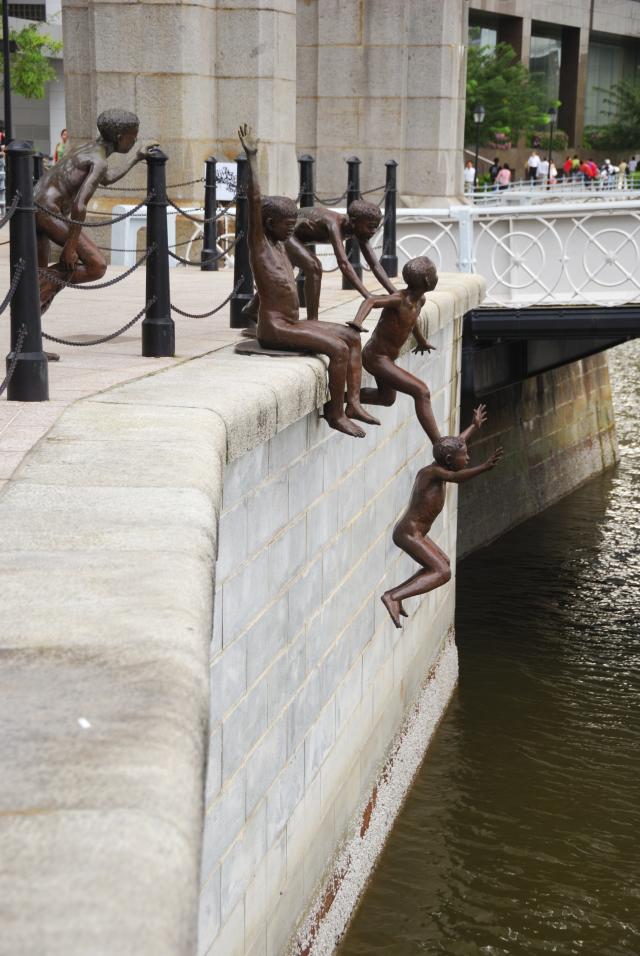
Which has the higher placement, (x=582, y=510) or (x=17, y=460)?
(x=17, y=460)

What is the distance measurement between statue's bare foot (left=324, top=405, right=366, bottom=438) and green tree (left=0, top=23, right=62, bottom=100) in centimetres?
3997

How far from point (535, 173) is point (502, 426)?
30459mm

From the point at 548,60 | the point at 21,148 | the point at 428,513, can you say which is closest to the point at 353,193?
the point at 428,513

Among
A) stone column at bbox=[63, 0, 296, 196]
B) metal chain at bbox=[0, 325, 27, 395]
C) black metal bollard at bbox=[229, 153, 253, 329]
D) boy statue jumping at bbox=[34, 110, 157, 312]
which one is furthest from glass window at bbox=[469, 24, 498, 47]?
metal chain at bbox=[0, 325, 27, 395]

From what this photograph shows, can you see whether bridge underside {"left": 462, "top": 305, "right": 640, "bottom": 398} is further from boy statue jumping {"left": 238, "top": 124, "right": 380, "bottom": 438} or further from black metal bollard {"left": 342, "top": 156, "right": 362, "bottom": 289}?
boy statue jumping {"left": 238, "top": 124, "right": 380, "bottom": 438}

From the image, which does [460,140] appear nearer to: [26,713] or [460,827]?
[460,827]

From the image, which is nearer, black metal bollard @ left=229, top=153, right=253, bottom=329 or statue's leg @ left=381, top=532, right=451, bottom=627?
statue's leg @ left=381, top=532, right=451, bottom=627

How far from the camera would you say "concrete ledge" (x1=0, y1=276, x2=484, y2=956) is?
6.19ft

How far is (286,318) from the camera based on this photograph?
698 cm

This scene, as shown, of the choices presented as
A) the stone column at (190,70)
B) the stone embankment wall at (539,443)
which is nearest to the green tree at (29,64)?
the stone embankment wall at (539,443)

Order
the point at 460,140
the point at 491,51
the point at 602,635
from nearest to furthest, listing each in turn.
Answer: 1. the point at 602,635
2. the point at 460,140
3. the point at 491,51

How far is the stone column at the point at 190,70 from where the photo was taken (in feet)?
46.3

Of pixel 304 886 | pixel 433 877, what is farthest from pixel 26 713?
pixel 433 877

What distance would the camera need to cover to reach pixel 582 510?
20.2m
